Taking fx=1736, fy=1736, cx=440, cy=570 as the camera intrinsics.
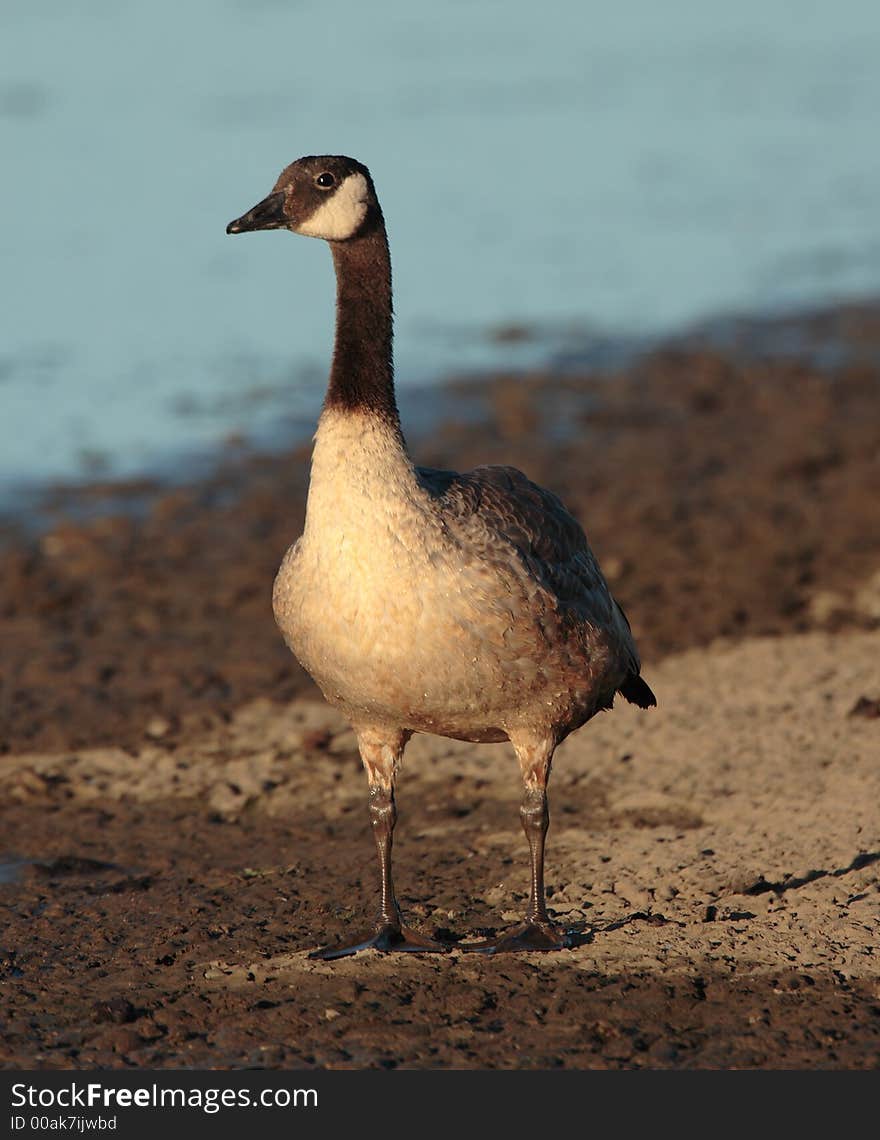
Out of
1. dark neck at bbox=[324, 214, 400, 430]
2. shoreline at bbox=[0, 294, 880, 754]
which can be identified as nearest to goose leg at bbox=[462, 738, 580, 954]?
dark neck at bbox=[324, 214, 400, 430]

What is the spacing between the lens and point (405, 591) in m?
Result: 5.70

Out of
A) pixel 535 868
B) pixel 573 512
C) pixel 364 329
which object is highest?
pixel 364 329

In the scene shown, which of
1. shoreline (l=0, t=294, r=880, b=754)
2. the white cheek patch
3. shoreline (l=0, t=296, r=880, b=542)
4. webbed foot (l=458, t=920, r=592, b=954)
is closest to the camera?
webbed foot (l=458, t=920, r=592, b=954)

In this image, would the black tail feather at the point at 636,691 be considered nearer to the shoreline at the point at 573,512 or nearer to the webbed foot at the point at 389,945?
the webbed foot at the point at 389,945

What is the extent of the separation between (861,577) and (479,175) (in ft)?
44.0

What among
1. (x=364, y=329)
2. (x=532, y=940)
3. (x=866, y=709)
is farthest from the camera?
(x=866, y=709)

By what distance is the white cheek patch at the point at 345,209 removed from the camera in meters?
6.30

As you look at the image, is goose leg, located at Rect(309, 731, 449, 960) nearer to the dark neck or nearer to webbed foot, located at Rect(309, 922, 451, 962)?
webbed foot, located at Rect(309, 922, 451, 962)

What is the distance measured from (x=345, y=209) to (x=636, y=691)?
7.47ft

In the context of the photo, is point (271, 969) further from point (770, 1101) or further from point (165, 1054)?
point (770, 1101)

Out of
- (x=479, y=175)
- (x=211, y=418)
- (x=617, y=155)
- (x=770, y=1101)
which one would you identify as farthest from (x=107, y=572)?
(x=617, y=155)

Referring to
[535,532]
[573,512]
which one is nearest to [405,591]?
[535,532]

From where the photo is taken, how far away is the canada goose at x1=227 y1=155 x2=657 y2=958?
18.8 feet

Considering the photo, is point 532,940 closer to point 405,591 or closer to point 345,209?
point 405,591
